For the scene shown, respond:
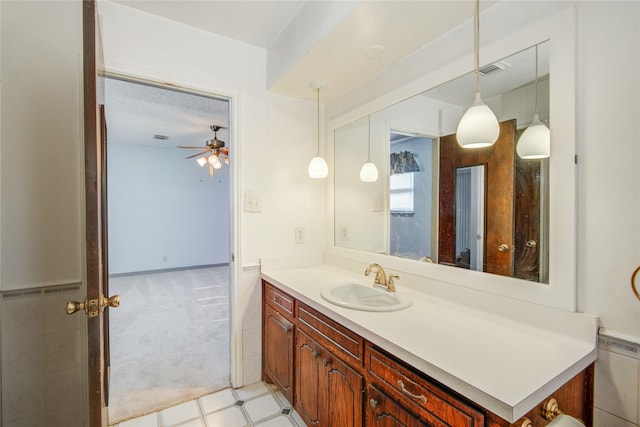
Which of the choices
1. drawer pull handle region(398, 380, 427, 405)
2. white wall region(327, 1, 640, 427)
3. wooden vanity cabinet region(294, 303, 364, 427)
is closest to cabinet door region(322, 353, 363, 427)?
wooden vanity cabinet region(294, 303, 364, 427)

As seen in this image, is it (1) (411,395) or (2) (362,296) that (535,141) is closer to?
(1) (411,395)

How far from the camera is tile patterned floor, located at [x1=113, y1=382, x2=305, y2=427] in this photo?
1.80m

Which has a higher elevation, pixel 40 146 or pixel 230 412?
pixel 40 146

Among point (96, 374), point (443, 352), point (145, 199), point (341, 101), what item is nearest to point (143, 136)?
point (145, 199)

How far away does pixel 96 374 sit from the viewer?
1.05 m

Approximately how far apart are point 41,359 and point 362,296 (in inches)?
63.1

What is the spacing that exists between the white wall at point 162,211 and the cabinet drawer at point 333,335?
16.6 feet

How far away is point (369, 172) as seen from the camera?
215cm

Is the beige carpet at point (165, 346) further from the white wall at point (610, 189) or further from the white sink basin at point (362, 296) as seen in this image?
the white wall at point (610, 189)

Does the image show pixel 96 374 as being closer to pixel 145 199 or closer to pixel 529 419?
pixel 529 419

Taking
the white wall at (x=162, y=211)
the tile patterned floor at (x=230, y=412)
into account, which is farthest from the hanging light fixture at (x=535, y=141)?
the white wall at (x=162, y=211)

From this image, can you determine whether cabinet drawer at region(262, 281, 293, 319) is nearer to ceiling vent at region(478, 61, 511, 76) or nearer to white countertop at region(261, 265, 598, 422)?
white countertop at region(261, 265, 598, 422)

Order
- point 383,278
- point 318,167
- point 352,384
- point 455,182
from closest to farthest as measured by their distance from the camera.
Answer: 1. point 352,384
2. point 455,182
3. point 383,278
4. point 318,167

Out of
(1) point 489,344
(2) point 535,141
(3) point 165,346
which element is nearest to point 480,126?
(2) point 535,141
